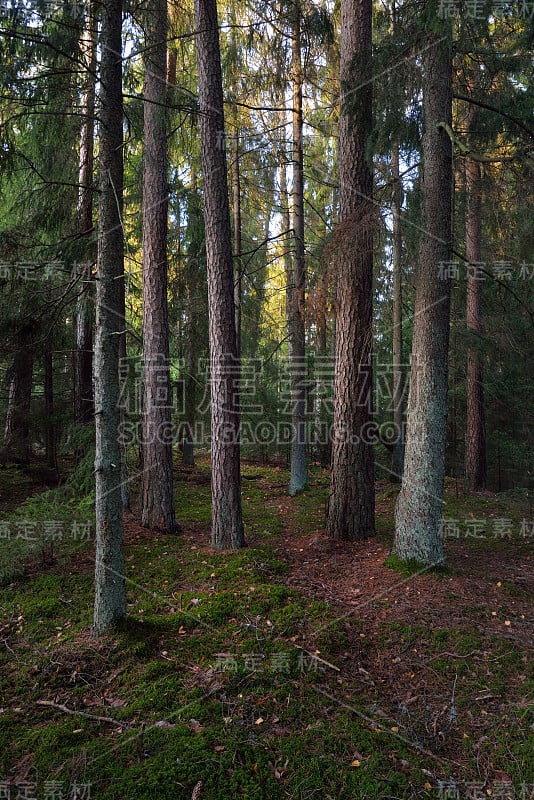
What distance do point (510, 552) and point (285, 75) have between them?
30.0ft

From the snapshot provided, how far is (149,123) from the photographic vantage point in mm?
7125

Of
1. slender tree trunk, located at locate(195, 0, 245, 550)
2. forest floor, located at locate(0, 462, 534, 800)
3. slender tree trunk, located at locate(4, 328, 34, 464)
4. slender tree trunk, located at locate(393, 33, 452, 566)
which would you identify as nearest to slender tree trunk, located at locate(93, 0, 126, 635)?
forest floor, located at locate(0, 462, 534, 800)

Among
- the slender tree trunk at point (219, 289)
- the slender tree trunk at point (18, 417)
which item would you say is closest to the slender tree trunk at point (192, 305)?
the slender tree trunk at point (219, 289)

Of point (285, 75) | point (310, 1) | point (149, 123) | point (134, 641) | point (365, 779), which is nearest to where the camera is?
point (365, 779)

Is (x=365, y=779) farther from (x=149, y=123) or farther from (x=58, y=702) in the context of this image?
(x=149, y=123)

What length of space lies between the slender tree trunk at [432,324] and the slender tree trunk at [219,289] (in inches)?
88.4

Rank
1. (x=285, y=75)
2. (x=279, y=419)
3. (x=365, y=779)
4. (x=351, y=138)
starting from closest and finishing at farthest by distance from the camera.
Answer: (x=365, y=779), (x=351, y=138), (x=285, y=75), (x=279, y=419)

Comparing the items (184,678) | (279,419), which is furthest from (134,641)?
(279,419)

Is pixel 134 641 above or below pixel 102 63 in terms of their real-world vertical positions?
below

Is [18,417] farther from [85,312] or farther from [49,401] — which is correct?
[85,312]

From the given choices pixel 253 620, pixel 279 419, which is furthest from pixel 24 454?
pixel 253 620

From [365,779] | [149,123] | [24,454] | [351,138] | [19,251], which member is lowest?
[365,779]

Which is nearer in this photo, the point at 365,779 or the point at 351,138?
the point at 365,779

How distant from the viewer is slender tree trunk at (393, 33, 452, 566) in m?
5.41
